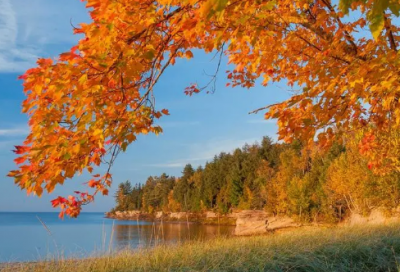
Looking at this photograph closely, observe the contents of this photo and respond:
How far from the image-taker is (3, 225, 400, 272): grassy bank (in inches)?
154

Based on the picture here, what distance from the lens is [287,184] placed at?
37.3 m

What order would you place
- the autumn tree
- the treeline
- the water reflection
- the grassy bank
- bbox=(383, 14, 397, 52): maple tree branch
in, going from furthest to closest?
the treeline
the water reflection
bbox=(383, 14, 397, 52): maple tree branch
the grassy bank
the autumn tree

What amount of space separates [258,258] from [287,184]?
34313 millimetres

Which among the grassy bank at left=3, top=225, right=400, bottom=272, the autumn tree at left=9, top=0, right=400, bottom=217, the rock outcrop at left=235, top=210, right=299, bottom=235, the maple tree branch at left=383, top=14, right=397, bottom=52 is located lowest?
the rock outcrop at left=235, top=210, right=299, bottom=235

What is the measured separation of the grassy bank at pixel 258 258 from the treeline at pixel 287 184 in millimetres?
1407

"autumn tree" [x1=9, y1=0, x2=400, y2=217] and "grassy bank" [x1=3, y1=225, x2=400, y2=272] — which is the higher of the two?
"autumn tree" [x1=9, y1=0, x2=400, y2=217]

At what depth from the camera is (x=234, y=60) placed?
212 inches

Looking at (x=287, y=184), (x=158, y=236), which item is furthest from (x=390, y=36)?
(x=287, y=184)

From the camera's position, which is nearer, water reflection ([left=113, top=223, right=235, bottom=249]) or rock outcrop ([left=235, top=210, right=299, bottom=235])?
water reflection ([left=113, top=223, right=235, bottom=249])

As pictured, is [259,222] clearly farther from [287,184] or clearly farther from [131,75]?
[131,75]

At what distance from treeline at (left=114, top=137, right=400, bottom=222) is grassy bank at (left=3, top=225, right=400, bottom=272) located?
1407 millimetres

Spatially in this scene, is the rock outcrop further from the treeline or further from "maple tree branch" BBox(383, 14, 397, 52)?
"maple tree branch" BBox(383, 14, 397, 52)

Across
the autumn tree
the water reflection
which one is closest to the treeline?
the water reflection

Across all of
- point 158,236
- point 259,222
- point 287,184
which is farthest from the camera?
point 259,222
